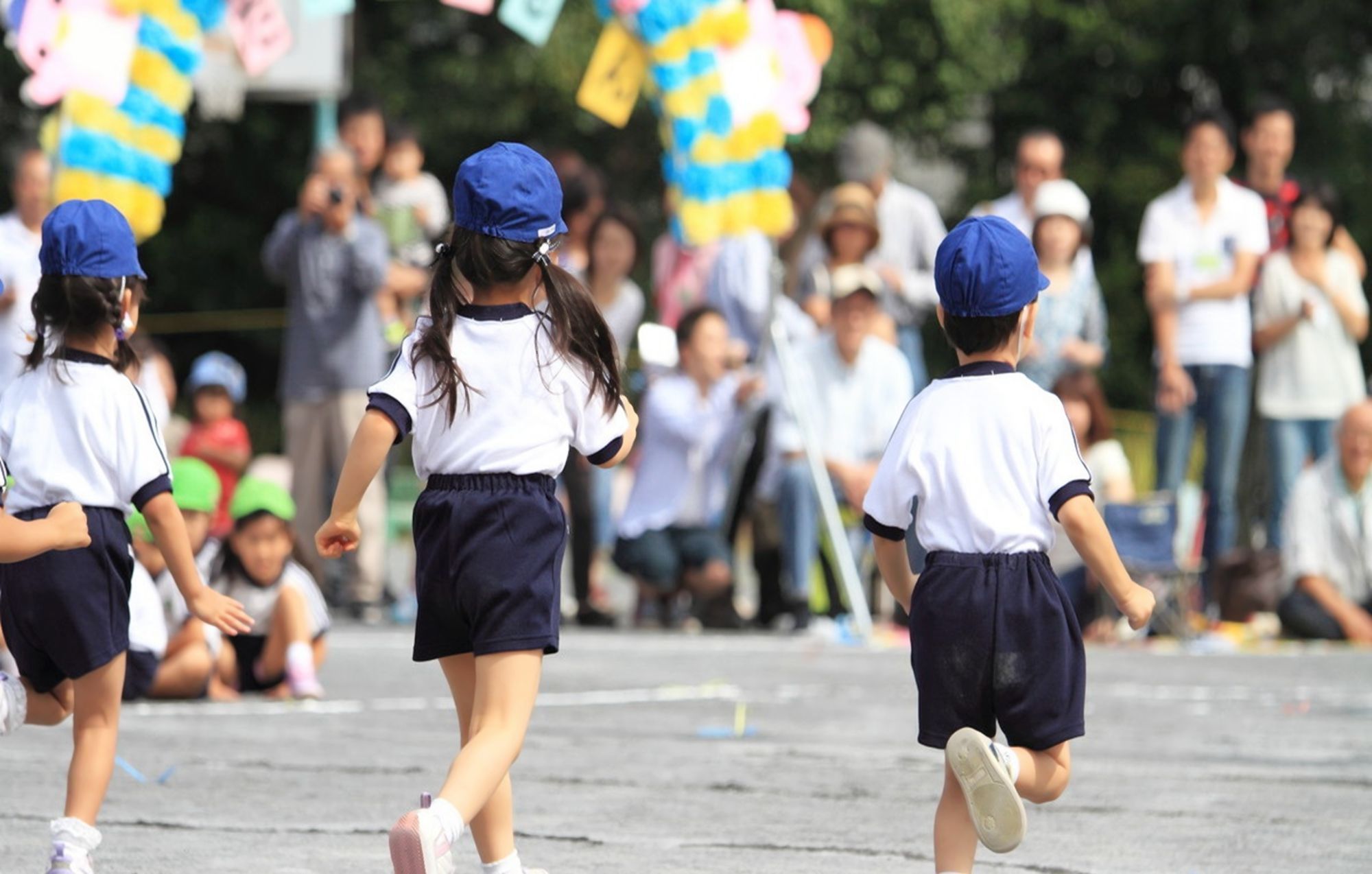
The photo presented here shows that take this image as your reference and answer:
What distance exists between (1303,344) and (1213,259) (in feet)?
2.20

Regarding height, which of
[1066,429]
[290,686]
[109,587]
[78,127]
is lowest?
[290,686]

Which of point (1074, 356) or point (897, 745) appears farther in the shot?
point (1074, 356)

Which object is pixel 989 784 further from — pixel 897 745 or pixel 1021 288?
pixel 897 745

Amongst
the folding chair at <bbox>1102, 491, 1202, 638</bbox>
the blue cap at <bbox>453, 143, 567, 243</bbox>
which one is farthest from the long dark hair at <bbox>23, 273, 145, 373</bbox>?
the folding chair at <bbox>1102, 491, 1202, 638</bbox>

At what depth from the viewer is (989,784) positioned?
4.28m

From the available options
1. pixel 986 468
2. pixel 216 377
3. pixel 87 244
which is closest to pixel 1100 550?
pixel 986 468

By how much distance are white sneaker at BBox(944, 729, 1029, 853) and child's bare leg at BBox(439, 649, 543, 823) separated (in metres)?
0.80

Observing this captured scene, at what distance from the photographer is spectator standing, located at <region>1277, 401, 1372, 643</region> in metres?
10.7

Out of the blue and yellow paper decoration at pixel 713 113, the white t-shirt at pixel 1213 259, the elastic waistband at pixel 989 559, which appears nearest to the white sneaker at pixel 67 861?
the elastic waistband at pixel 989 559

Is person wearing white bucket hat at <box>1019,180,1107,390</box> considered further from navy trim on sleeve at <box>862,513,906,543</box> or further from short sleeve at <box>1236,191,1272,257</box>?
navy trim on sleeve at <box>862,513,906,543</box>

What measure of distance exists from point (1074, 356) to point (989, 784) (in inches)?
273

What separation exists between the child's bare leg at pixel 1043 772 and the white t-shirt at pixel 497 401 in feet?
3.34

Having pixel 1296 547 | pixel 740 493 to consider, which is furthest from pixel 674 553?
pixel 1296 547

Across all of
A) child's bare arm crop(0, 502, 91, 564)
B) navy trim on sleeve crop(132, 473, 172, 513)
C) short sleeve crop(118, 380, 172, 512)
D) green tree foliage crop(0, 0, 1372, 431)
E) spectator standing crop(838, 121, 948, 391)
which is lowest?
child's bare arm crop(0, 502, 91, 564)
